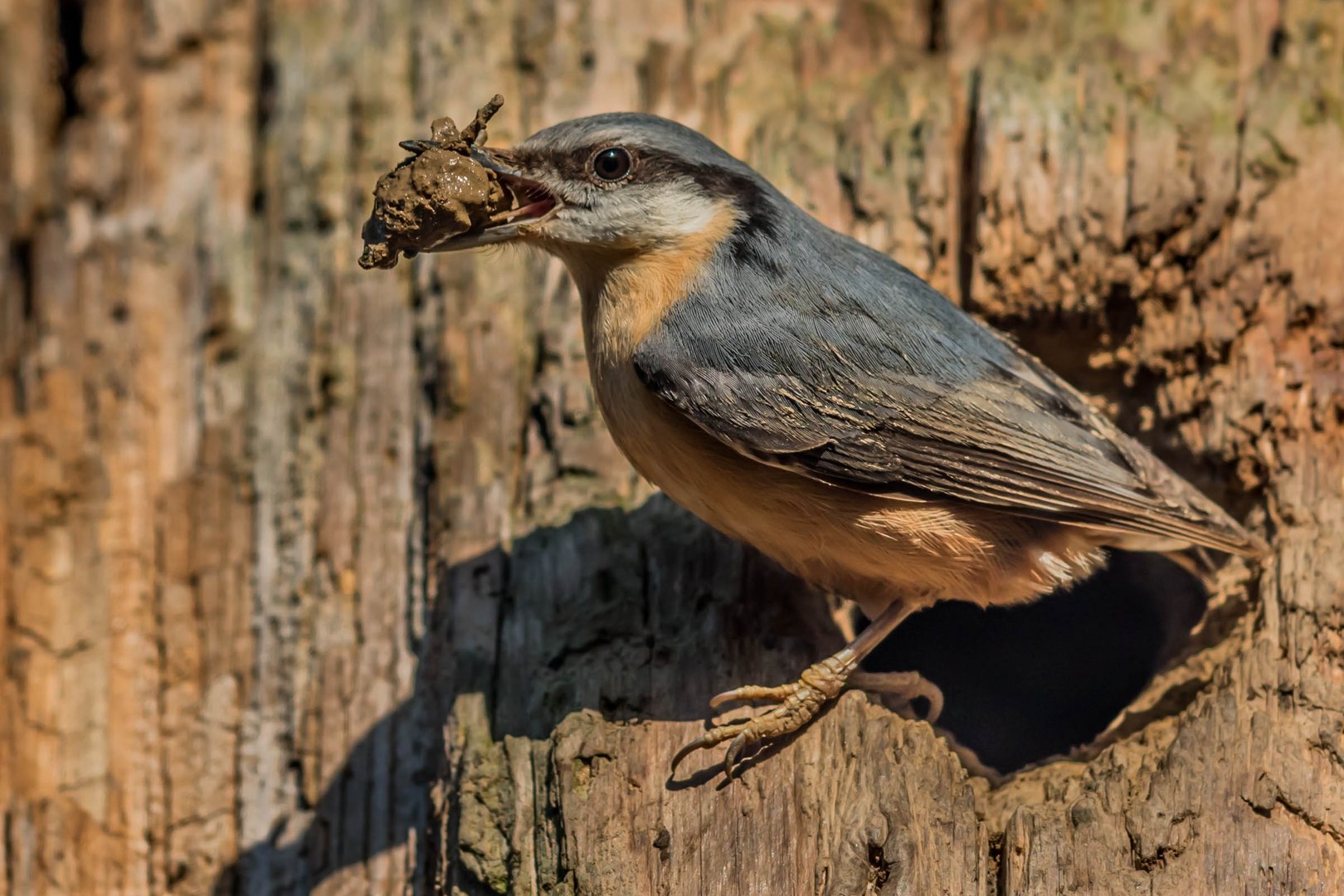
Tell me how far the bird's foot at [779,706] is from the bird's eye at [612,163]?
4.50 ft

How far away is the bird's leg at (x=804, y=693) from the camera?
3.26 metres

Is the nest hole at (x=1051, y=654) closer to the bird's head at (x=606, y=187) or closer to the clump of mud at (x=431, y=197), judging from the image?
the bird's head at (x=606, y=187)

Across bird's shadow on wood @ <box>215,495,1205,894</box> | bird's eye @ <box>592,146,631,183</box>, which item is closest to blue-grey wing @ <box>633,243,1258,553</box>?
bird's eye @ <box>592,146,631,183</box>

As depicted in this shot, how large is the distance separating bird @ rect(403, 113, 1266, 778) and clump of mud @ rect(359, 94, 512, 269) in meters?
0.05

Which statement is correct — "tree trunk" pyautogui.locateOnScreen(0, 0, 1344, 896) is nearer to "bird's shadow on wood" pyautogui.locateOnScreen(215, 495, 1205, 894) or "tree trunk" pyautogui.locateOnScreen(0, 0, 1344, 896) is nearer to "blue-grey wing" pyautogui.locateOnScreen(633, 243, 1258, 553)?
"bird's shadow on wood" pyautogui.locateOnScreen(215, 495, 1205, 894)

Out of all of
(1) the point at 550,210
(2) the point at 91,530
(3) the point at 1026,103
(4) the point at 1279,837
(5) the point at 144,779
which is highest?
(3) the point at 1026,103

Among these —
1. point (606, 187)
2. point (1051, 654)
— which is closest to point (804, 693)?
point (1051, 654)

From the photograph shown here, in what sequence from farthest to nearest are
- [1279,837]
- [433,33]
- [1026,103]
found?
[433,33] < [1026,103] < [1279,837]

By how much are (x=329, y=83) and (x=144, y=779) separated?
97.1 inches

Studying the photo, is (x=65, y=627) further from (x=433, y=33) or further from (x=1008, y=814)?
(x=1008, y=814)

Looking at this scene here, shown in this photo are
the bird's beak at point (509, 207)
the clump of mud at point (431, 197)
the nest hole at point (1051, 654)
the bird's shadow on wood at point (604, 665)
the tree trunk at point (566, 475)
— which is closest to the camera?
the tree trunk at point (566, 475)

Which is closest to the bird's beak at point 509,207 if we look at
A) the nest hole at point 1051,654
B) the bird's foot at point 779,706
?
the bird's foot at point 779,706

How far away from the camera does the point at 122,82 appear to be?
5.05 meters

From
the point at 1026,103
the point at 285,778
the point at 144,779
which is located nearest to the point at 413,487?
the point at 285,778
